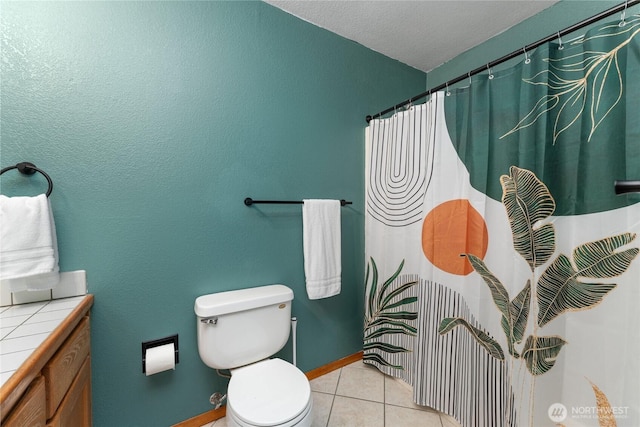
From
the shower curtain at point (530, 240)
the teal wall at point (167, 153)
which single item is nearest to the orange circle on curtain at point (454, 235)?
the shower curtain at point (530, 240)

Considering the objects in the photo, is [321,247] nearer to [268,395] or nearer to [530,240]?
[268,395]

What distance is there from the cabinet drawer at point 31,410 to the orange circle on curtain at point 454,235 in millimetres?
1622

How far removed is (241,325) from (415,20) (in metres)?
2.11

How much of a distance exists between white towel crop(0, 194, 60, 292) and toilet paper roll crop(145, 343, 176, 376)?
515 mm

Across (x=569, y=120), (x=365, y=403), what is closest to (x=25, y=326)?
(x=365, y=403)

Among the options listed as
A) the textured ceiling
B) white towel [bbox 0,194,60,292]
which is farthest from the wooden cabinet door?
the textured ceiling

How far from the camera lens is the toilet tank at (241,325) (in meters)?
1.25

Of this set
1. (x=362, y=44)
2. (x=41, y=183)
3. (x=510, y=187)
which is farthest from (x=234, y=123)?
(x=510, y=187)

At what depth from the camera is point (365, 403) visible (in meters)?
1.57

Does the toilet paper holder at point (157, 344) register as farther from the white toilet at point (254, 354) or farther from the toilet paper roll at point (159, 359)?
the white toilet at point (254, 354)

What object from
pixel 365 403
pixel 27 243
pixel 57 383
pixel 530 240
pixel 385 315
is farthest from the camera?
pixel 385 315

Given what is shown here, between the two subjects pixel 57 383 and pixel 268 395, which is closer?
pixel 57 383

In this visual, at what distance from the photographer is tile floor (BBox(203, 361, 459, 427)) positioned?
4.70ft

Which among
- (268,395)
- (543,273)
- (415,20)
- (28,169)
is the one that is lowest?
(268,395)
